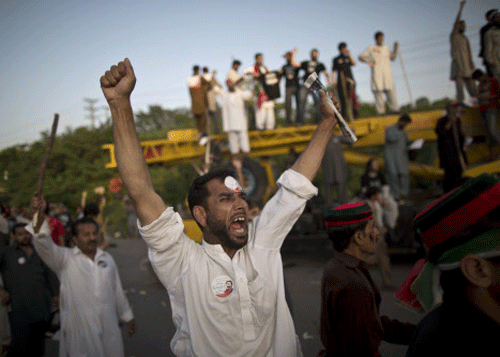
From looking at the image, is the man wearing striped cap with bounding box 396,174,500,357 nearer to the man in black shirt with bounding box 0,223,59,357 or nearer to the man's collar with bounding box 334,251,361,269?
the man's collar with bounding box 334,251,361,269

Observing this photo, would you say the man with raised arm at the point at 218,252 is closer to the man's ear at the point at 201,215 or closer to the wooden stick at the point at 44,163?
the man's ear at the point at 201,215

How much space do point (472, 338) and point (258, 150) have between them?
10.4 meters

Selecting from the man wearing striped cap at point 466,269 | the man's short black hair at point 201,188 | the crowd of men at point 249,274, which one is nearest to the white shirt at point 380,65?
the crowd of men at point 249,274

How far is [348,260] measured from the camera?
251 cm

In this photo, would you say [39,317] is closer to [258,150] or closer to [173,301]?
[173,301]

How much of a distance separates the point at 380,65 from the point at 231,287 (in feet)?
30.4

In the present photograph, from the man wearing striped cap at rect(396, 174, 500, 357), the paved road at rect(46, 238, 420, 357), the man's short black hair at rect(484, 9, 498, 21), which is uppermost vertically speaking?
the man's short black hair at rect(484, 9, 498, 21)

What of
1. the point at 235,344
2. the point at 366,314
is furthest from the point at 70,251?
the point at 366,314

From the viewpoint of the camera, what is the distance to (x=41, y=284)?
4809mm

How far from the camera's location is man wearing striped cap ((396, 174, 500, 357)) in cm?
120

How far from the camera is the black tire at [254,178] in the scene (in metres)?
11.1

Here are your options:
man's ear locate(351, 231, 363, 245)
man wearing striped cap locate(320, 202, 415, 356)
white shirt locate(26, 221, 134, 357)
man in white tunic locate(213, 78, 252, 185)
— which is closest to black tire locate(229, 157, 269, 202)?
man in white tunic locate(213, 78, 252, 185)

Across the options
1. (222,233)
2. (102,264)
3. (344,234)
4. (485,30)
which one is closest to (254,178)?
(485,30)

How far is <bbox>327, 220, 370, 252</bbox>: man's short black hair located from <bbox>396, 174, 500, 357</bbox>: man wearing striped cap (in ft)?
4.45
